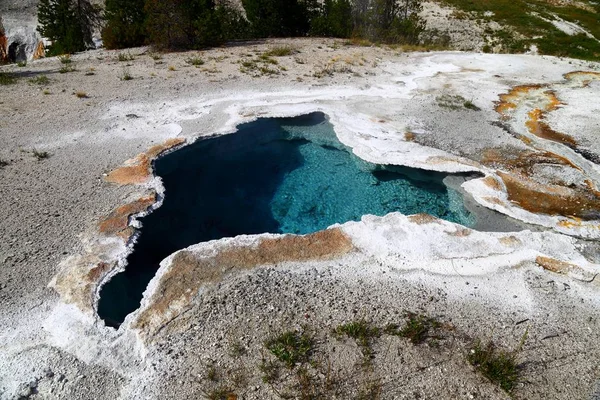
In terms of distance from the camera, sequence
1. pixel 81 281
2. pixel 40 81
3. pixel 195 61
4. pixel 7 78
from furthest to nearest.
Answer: pixel 195 61 → pixel 7 78 → pixel 40 81 → pixel 81 281

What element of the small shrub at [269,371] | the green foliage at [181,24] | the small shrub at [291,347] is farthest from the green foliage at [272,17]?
the small shrub at [269,371]

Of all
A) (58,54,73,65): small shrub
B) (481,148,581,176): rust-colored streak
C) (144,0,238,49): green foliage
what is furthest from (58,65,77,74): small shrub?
(481,148,581,176): rust-colored streak

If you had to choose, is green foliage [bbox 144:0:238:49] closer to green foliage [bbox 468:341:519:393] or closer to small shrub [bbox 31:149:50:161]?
small shrub [bbox 31:149:50:161]

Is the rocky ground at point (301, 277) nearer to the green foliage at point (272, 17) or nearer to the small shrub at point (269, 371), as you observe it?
the small shrub at point (269, 371)

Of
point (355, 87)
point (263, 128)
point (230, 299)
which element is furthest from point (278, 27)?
point (230, 299)

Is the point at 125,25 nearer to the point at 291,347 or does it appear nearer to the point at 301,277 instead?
the point at 301,277

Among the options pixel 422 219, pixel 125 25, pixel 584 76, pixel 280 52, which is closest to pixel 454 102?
pixel 422 219
